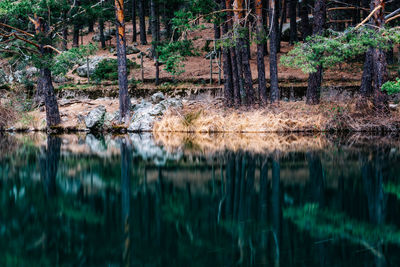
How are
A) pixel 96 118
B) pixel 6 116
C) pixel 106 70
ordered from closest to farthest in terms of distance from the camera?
pixel 96 118 < pixel 6 116 < pixel 106 70

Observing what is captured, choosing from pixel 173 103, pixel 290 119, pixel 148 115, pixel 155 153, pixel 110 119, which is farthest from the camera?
pixel 110 119

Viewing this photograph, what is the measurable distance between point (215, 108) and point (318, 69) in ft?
16.4

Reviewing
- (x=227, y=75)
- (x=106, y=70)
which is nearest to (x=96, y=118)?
(x=227, y=75)

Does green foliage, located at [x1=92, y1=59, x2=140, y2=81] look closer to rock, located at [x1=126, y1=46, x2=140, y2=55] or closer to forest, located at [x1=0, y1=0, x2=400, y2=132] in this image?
forest, located at [x1=0, y1=0, x2=400, y2=132]

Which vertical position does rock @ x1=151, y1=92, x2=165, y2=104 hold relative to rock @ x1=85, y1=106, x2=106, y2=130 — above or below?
above

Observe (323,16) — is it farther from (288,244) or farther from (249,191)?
(288,244)

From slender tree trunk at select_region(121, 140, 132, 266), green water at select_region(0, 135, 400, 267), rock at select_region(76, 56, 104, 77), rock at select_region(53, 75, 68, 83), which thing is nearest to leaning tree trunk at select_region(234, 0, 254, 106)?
slender tree trunk at select_region(121, 140, 132, 266)

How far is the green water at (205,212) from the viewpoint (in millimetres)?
3809

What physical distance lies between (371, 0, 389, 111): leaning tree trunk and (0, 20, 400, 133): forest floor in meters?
0.46

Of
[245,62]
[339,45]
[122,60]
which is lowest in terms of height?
[339,45]

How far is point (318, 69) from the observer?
1841 centimetres

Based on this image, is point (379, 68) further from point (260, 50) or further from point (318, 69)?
point (260, 50)

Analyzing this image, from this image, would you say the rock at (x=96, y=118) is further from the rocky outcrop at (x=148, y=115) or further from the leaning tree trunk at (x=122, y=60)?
the rocky outcrop at (x=148, y=115)

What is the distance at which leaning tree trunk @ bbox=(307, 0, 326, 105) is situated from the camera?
57.9ft
